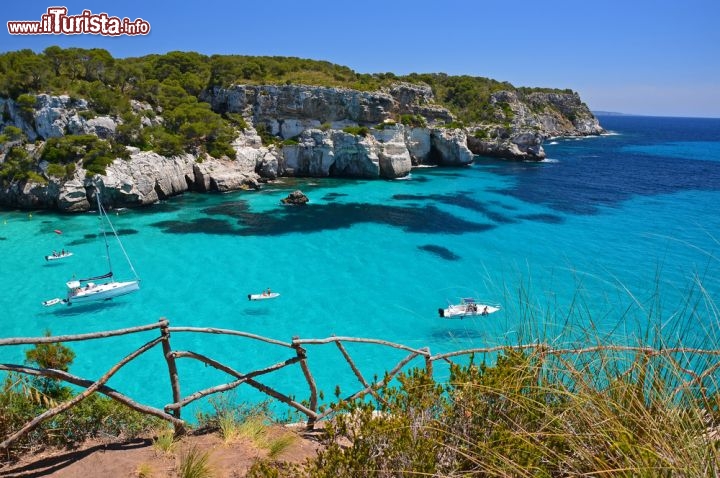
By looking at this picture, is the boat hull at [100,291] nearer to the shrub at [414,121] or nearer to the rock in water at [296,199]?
the rock in water at [296,199]

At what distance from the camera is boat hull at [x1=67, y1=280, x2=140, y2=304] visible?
18.6 m

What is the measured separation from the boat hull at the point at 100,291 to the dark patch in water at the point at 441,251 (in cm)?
1599

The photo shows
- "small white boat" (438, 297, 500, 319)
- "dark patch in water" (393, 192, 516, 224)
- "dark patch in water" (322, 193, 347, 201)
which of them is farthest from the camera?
"dark patch in water" (322, 193, 347, 201)

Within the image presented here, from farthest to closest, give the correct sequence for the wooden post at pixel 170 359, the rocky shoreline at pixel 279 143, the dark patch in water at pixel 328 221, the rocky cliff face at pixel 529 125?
the rocky cliff face at pixel 529 125 → the rocky shoreline at pixel 279 143 → the dark patch in water at pixel 328 221 → the wooden post at pixel 170 359

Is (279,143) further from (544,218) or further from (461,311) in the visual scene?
(461,311)

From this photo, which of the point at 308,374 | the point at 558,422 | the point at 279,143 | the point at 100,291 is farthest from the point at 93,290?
the point at 279,143

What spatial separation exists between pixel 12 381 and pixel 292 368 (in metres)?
10.6

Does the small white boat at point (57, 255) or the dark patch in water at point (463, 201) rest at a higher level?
the dark patch in water at point (463, 201)

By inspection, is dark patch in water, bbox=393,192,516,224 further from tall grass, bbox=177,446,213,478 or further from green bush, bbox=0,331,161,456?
tall grass, bbox=177,446,213,478

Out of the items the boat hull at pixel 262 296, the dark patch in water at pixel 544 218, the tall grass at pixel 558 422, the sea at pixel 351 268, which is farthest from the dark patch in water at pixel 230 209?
the tall grass at pixel 558 422

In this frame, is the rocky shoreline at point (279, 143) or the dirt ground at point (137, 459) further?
the rocky shoreline at point (279, 143)

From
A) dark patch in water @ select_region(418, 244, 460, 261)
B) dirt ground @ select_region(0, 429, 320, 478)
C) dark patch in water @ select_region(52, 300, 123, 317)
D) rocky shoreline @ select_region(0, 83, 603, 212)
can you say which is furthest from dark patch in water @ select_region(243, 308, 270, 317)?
rocky shoreline @ select_region(0, 83, 603, 212)

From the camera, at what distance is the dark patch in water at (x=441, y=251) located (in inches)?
975

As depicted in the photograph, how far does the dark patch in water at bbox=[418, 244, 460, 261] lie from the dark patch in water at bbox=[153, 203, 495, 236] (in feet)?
11.1
